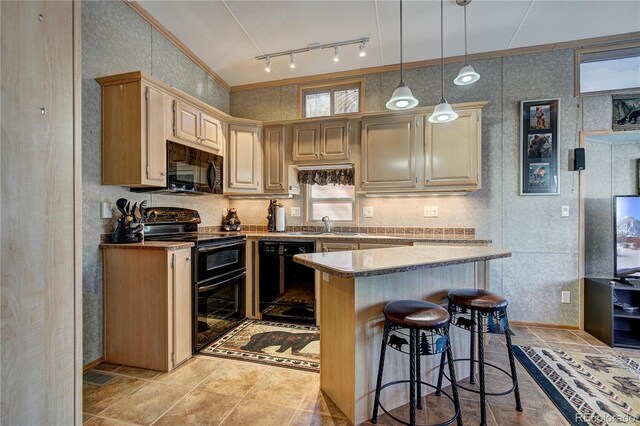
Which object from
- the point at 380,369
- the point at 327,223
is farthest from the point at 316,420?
the point at 327,223

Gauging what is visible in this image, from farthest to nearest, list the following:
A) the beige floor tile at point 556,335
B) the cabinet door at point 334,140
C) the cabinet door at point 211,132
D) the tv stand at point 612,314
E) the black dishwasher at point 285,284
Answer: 1. the cabinet door at point 334,140
2. the black dishwasher at point 285,284
3. the cabinet door at point 211,132
4. the beige floor tile at point 556,335
5. the tv stand at point 612,314

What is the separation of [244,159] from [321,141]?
99 centimetres

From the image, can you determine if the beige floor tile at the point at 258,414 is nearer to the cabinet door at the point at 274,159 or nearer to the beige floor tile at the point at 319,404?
the beige floor tile at the point at 319,404

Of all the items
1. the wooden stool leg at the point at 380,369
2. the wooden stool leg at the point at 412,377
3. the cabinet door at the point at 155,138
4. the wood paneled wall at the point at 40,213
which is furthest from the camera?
the cabinet door at the point at 155,138

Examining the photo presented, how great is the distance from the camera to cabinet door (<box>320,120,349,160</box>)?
136 inches

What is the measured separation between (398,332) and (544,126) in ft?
9.68

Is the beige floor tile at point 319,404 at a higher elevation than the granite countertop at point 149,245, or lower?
lower

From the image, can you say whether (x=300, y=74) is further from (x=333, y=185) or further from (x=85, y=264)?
(x=85, y=264)

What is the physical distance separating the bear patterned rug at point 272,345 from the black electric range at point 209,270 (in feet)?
0.44

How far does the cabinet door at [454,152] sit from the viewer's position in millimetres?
3080

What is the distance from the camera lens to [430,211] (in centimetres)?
352

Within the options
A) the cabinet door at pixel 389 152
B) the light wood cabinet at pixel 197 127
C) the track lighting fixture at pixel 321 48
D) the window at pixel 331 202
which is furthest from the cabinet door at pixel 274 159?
the cabinet door at pixel 389 152

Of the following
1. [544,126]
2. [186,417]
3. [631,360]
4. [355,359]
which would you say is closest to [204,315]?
[186,417]

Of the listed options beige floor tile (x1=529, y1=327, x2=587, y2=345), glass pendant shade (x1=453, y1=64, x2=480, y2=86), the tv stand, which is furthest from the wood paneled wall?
the tv stand
